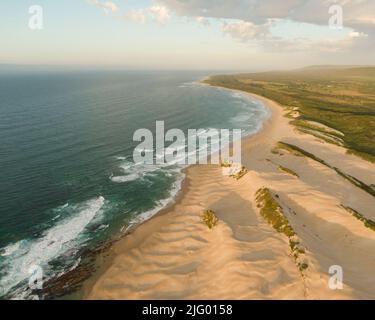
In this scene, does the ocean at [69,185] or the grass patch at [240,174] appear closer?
the ocean at [69,185]

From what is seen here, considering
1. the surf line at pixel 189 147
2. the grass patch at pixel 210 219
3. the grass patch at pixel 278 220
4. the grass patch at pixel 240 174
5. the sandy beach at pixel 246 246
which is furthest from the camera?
the surf line at pixel 189 147

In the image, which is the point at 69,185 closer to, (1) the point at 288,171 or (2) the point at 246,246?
(2) the point at 246,246

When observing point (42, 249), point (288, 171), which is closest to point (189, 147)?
point (288, 171)

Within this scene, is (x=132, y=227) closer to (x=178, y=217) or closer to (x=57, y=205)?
(x=178, y=217)

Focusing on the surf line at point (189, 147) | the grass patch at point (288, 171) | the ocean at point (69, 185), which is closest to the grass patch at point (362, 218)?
the grass patch at point (288, 171)

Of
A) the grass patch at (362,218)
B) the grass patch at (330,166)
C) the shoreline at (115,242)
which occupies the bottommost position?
the shoreline at (115,242)

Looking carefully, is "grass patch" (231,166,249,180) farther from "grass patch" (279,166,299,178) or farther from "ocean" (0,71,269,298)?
"ocean" (0,71,269,298)

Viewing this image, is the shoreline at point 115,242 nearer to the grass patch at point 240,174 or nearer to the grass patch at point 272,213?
the grass patch at point 240,174

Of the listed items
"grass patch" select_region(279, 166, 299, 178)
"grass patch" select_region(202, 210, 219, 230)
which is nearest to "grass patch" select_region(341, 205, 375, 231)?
"grass patch" select_region(279, 166, 299, 178)
